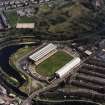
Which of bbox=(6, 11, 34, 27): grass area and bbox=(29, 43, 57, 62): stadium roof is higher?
bbox=(6, 11, 34, 27): grass area

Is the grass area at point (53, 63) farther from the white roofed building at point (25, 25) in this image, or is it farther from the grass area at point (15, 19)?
the grass area at point (15, 19)

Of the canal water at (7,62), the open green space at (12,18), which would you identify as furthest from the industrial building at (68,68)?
the open green space at (12,18)

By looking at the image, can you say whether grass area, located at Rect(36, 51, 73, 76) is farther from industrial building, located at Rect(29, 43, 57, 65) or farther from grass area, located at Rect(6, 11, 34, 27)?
grass area, located at Rect(6, 11, 34, 27)

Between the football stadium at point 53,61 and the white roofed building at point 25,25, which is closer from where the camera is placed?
the football stadium at point 53,61

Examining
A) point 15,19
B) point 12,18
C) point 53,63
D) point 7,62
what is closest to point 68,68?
point 53,63

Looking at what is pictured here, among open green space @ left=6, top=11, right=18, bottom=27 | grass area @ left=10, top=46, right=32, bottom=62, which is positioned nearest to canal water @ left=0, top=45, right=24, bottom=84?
grass area @ left=10, top=46, right=32, bottom=62

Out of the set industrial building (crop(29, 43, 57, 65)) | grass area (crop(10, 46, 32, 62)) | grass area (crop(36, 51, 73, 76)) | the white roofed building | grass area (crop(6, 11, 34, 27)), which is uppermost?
grass area (crop(6, 11, 34, 27))

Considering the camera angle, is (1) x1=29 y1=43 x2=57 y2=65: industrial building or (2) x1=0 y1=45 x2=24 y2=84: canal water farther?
(1) x1=29 y1=43 x2=57 y2=65: industrial building
